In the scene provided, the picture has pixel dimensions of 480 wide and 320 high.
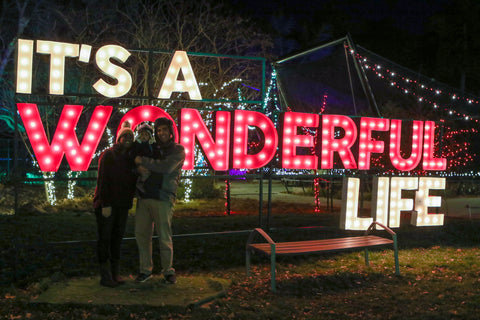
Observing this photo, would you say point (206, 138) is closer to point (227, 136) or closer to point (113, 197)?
point (227, 136)

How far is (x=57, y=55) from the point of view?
6840 millimetres

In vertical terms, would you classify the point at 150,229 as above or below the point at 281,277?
above

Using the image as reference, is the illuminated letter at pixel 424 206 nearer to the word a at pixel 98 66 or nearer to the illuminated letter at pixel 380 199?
the illuminated letter at pixel 380 199

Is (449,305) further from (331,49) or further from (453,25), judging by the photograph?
(453,25)

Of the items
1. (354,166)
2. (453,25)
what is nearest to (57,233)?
(354,166)

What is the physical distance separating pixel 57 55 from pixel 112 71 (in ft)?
2.62

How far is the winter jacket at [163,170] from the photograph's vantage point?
5.70 metres

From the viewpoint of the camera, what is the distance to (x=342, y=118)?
8805 mm

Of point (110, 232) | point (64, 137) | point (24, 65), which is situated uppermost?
point (24, 65)

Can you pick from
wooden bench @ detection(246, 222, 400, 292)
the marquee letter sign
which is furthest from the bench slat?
the marquee letter sign

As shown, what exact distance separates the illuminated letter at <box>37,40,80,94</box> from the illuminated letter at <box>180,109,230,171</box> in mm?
1882

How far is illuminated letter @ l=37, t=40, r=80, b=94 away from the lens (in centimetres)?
679

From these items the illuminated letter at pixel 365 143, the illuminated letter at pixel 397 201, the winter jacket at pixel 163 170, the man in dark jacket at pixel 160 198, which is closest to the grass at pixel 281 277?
the illuminated letter at pixel 397 201

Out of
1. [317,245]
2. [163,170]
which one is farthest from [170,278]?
[317,245]
